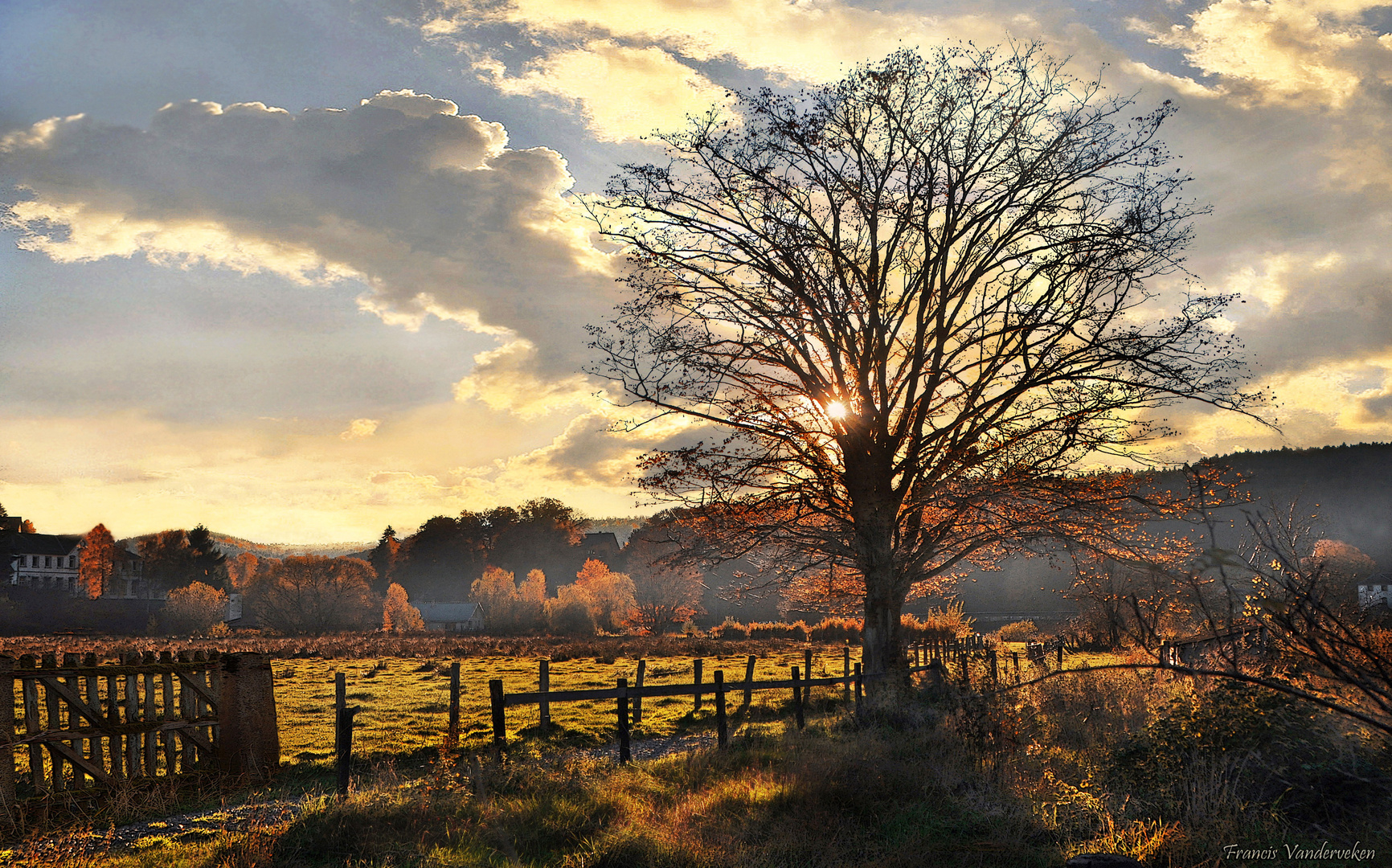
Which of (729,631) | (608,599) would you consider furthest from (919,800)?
(608,599)

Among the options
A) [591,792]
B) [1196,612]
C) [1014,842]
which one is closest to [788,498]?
[591,792]

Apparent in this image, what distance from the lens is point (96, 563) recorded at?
115m

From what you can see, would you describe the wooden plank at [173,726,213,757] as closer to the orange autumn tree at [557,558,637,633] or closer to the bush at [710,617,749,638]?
the bush at [710,617,749,638]

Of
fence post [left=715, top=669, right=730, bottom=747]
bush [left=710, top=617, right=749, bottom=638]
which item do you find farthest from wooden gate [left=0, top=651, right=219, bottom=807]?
bush [left=710, top=617, right=749, bottom=638]

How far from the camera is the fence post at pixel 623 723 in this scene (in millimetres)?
12734

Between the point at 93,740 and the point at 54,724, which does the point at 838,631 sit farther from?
the point at 54,724

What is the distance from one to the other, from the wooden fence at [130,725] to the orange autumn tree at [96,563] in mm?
123717

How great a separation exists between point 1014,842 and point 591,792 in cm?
475

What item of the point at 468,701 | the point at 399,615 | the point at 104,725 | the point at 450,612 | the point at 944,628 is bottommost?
the point at 450,612

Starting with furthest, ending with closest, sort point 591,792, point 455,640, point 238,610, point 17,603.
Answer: point 238,610
point 17,603
point 455,640
point 591,792

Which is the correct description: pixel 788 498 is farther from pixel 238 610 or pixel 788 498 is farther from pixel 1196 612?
pixel 238 610

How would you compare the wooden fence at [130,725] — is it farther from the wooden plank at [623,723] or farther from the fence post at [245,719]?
the wooden plank at [623,723]

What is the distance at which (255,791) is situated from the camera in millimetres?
12977

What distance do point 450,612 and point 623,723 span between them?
92285 mm
